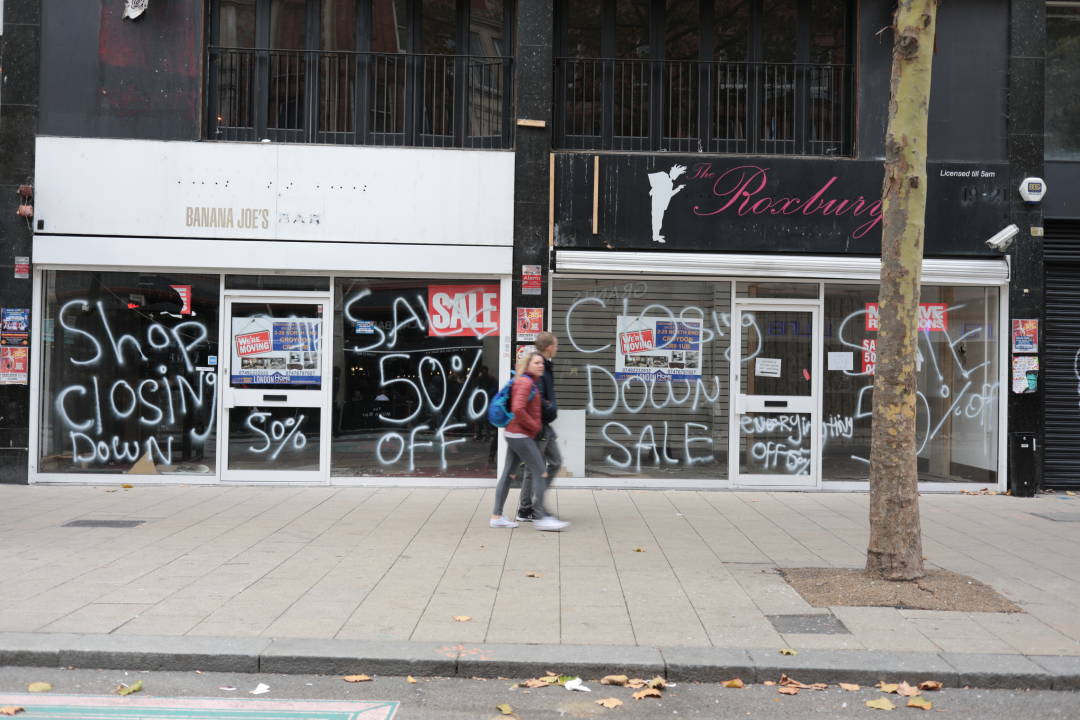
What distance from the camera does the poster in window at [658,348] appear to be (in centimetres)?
1189

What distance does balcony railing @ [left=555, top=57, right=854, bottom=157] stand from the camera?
1207 centimetres

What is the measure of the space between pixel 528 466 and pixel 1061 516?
6016 mm

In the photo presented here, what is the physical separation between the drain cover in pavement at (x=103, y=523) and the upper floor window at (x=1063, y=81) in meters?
11.7

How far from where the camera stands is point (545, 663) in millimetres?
5172

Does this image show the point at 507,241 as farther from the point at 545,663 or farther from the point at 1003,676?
the point at 1003,676

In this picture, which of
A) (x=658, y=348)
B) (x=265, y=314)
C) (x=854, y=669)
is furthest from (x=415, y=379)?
(x=854, y=669)

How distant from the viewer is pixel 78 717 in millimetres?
4465

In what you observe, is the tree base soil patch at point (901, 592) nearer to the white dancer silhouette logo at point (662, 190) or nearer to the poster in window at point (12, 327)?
the white dancer silhouette logo at point (662, 190)

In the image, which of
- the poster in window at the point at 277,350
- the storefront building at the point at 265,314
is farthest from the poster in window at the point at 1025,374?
the poster in window at the point at 277,350

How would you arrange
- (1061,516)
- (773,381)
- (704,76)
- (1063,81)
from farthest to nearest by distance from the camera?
(1063,81) → (704,76) → (773,381) → (1061,516)

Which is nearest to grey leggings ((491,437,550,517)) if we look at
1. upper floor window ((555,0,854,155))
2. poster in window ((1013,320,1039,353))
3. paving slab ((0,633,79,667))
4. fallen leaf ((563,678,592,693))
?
fallen leaf ((563,678,592,693))

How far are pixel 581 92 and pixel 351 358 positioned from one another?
14.9ft

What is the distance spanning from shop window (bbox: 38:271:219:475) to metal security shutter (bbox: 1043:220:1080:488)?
417 inches

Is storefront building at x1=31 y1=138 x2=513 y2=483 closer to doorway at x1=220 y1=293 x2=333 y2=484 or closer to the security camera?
doorway at x1=220 y1=293 x2=333 y2=484
